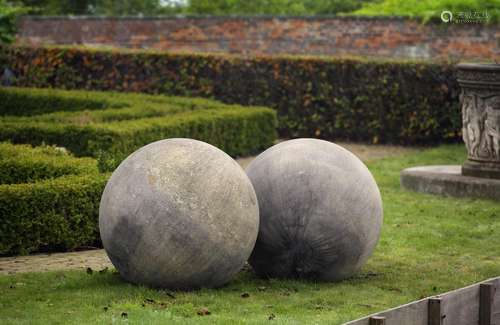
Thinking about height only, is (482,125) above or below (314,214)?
below

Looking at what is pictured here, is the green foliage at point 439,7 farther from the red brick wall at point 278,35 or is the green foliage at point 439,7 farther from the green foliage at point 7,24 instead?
the green foliage at point 7,24

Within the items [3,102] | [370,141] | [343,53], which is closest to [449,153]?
[370,141]

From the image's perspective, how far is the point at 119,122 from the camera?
1602 cm

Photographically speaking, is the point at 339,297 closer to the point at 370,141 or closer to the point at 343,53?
the point at 370,141

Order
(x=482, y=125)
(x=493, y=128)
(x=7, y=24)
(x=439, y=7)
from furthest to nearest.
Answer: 1. (x=7, y=24)
2. (x=439, y=7)
3. (x=482, y=125)
4. (x=493, y=128)

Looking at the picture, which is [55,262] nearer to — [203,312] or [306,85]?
[203,312]

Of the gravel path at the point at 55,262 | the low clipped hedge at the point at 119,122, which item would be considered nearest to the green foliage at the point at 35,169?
the low clipped hedge at the point at 119,122

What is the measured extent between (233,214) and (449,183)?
650 cm

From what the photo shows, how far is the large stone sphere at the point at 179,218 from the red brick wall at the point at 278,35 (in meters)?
14.8

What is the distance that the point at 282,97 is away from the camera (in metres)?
21.7

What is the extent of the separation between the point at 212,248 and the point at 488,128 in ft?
22.2

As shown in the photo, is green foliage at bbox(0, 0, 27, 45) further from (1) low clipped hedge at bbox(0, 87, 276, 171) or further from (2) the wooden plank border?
(2) the wooden plank border

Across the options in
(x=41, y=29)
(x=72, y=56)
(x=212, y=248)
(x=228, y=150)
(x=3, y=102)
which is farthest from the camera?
(x=41, y=29)

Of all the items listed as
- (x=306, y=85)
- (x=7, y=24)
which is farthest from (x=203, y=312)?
(x=7, y=24)
